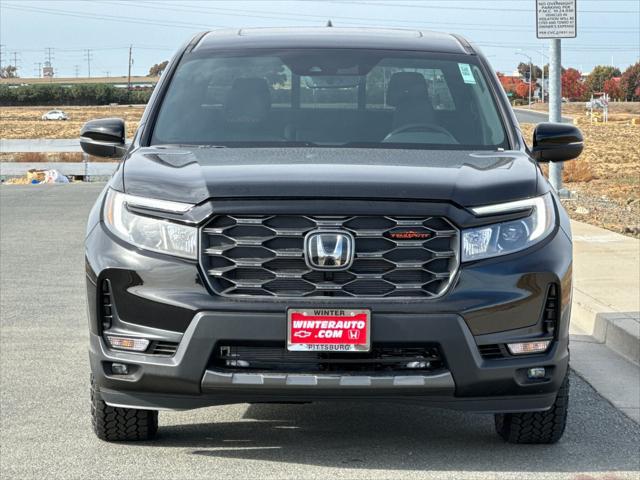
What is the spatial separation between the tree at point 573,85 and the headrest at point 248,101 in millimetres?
176394

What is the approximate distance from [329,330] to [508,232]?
84 centimetres

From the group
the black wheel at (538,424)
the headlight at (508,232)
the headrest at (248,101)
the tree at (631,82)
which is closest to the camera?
the headlight at (508,232)

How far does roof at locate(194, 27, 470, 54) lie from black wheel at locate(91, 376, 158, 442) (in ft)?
6.95

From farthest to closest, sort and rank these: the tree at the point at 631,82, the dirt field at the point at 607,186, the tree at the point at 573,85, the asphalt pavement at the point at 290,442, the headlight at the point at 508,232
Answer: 1. the tree at the point at 573,85
2. the tree at the point at 631,82
3. the dirt field at the point at 607,186
4. the asphalt pavement at the point at 290,442
5. the headlight at the point at 508,232

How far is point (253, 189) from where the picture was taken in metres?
5.15

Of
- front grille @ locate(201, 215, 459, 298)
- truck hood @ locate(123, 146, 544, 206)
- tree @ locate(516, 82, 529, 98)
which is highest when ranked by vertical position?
tree @ locate(516, 82, 529, 98)

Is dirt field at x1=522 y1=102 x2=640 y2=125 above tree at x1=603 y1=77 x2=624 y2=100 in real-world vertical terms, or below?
below

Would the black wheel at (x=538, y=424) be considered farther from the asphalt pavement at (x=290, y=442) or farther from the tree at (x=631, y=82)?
the tree at (x=631, y=82)

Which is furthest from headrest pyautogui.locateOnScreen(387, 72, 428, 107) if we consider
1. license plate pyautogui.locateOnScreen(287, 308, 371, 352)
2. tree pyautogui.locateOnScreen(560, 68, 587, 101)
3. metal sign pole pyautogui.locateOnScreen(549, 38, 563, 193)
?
tree pyautogui.locateOnScreen(560, 68, 587, 101)

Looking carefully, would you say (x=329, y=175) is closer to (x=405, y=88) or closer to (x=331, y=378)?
(x=331, y=378)

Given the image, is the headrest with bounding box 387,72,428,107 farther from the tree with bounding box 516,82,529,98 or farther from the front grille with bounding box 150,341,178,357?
the tree with bounding box 516,82,529,98

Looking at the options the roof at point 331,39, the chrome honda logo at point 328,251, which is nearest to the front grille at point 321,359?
the chrome honda logo at point 328,251

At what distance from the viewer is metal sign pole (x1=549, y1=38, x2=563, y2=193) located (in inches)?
707

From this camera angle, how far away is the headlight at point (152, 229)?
514 cm
